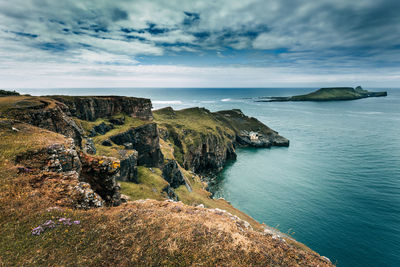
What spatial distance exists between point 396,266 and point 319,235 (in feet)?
41.9

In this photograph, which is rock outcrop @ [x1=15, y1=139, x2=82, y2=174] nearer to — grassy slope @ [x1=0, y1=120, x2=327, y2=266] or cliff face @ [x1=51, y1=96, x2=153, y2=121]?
grassy slope @ [x1=0, y1=120, x2=327, y2=266]

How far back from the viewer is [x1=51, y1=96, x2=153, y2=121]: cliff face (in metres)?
45.0

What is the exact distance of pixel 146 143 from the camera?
1890 inches

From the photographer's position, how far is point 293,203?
54250 mm

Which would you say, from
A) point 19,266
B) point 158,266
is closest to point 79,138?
point 19,266

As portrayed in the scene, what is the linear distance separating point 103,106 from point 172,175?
96.2 feet

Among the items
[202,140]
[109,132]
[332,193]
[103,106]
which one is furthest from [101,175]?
[202,140]

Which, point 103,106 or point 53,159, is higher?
point 103,106

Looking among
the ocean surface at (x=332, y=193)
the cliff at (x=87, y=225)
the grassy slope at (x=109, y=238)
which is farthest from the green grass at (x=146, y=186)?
the ocean surface at (x=332, y=193)

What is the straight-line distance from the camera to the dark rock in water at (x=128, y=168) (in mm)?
34219

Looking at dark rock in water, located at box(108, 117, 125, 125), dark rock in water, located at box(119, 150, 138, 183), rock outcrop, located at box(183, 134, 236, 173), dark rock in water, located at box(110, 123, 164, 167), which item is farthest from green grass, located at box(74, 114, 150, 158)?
rock outcrop, located at box(183, 134, 236, 173)

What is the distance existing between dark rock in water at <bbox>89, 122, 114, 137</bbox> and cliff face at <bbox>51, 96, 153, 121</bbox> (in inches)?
235

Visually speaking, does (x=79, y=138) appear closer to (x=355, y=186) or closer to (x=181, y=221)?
(x=181, y=221)

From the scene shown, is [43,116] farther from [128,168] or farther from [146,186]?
[146,186]
